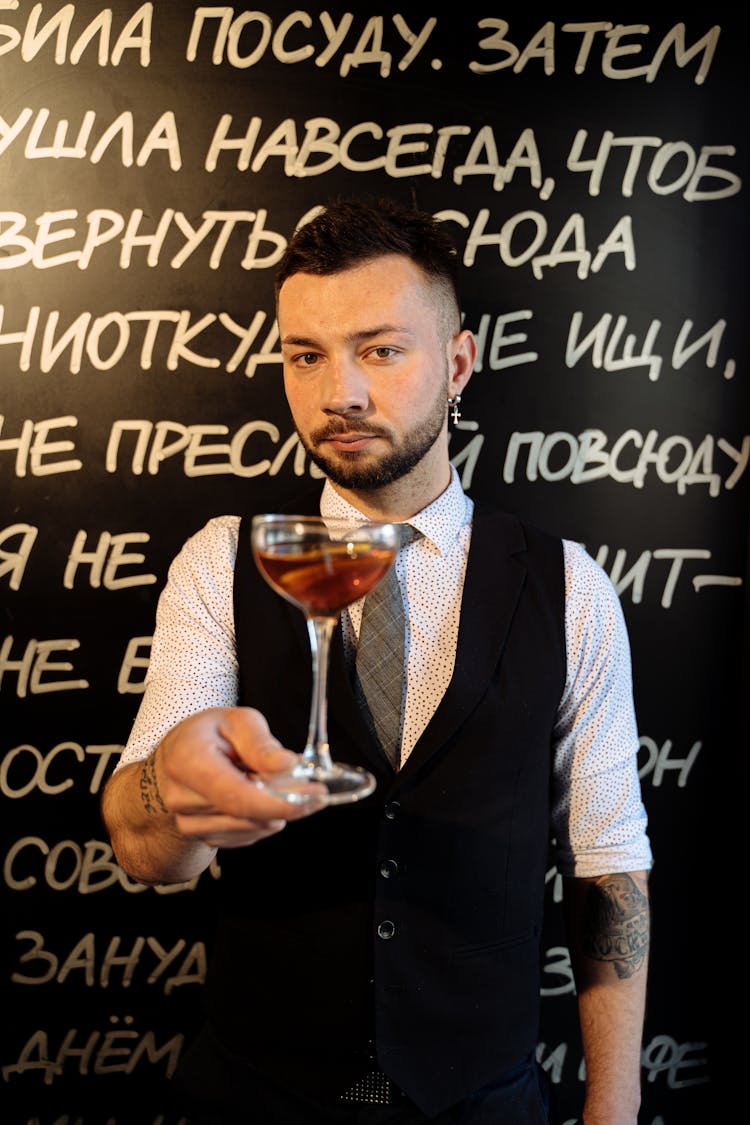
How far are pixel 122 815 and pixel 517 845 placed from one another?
1.99 ft

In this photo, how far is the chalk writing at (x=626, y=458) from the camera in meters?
2.21

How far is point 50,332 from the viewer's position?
6.93ft

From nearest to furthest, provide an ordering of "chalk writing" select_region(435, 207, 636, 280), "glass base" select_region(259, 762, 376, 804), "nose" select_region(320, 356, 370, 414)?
1. "glass base" select_region(259, 762, 376, 804)
2. "nose" select_region(320, 356, 370, 414)
3. "chalk writing" select_region(435, 207, 636, 280)

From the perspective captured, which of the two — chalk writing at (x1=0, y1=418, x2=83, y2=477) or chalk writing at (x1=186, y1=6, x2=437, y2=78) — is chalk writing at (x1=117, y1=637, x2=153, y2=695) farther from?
chalk writing at (x1=186, y1=6, x2=437, y2=78)

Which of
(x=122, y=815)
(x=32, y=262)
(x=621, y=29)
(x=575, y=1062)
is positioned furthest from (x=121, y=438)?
(x=575, y=1062)

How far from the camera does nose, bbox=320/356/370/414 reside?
160 cm

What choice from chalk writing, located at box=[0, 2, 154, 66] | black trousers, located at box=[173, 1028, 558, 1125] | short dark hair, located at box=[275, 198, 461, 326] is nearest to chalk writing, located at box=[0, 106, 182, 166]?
chalk writing, located at box=[0, 2, 154, 66]

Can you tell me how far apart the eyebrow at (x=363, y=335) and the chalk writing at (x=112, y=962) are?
1313 millimetres

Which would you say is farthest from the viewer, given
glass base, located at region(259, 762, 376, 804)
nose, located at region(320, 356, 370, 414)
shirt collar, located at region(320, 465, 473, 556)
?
shirt collar, located at region(320, 465, 473, 556)

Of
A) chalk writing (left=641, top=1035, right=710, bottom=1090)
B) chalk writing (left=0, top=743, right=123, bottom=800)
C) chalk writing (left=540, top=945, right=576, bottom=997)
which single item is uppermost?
chalk writing (left=0, top=743, right=123, bottom=800)

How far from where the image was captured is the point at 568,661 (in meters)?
1.66

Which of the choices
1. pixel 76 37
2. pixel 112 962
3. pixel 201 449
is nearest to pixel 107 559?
pixel 201 449

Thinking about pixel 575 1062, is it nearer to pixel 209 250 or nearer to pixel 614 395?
pixel 614 395

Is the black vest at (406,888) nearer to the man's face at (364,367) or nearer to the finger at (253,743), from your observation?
the man's face at (364,367)
